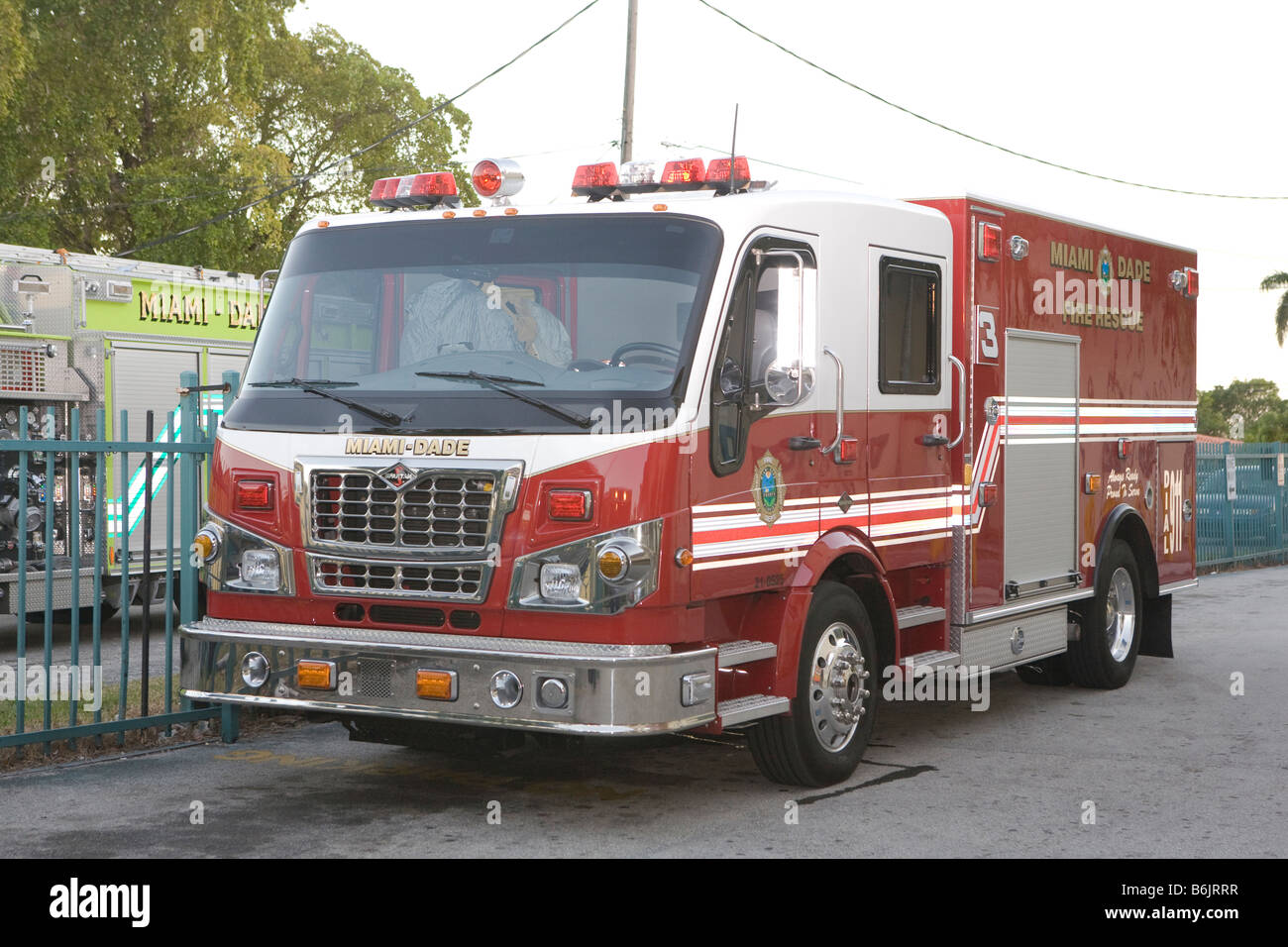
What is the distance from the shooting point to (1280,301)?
206 ft

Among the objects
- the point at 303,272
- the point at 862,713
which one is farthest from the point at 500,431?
the point at 862,713

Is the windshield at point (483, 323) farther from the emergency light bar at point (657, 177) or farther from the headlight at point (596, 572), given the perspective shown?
the headlight at point (596, 572)

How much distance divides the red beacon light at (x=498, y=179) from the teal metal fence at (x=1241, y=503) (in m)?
16.2

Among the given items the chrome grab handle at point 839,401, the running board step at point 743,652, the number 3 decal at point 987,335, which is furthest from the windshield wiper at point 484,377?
the number 3 decal at point 987,335

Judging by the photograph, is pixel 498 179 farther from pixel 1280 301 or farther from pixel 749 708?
pixel 1280 301

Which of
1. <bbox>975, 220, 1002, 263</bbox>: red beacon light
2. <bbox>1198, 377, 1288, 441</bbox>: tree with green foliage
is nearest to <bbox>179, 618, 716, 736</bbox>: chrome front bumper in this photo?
<bbox>975, 220, 1002, 263</bbox>: red beacon light

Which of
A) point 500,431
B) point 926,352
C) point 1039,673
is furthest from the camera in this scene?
point 1039,673

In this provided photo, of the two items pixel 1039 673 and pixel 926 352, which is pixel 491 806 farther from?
pixel 1039 673

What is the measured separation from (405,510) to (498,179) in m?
1.77

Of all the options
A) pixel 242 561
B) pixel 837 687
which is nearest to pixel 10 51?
pixel 242 561

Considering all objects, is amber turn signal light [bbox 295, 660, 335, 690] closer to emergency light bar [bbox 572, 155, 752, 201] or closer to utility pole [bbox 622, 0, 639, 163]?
emergency light bar [bbox 572, 155, 752, 201]

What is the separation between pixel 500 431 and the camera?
6.31 meters

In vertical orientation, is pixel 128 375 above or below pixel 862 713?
above
